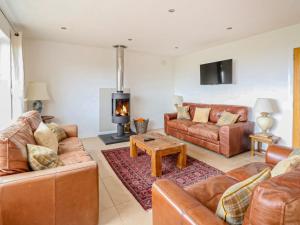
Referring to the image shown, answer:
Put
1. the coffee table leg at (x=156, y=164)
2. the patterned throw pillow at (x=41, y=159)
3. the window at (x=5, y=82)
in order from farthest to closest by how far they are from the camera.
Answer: the window at (x=5, y=82), the coffee table leg at (x=156, y=164), the patterned throw pillow at (x=41, y=159)

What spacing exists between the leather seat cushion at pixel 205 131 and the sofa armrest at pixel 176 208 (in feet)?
8.36

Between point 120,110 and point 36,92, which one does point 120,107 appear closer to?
point 120,110

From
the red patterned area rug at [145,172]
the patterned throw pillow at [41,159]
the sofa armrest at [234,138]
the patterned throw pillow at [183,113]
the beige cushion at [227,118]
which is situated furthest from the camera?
Answer: the patterned throw pillow at [183,113]

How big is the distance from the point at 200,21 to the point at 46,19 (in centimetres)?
258

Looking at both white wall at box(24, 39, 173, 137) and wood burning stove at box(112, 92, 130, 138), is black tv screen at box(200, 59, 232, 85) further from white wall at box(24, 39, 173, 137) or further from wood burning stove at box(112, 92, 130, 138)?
wood burning stove at box(112, 92, 130, 138)

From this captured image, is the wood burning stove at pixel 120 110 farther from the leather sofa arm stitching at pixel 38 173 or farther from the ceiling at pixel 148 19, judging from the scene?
the leather sofa arm stitching at pixel 38 173

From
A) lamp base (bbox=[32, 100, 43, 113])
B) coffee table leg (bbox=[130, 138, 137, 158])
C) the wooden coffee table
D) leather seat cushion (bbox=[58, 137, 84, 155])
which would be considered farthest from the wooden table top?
lamp base (bbox=[32, 100, 43, 113])

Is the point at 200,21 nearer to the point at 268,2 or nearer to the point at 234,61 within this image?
the point at 268,2

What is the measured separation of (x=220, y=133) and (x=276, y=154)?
151cm

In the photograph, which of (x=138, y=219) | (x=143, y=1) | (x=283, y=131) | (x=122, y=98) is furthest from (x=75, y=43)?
(x=283, y=131)

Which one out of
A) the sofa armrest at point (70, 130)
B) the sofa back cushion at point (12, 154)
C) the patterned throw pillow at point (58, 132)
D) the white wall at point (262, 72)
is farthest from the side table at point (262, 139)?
the sofa back cushion at point (12, 154)

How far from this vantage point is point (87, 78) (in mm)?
4824

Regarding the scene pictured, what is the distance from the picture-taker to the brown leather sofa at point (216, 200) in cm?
63

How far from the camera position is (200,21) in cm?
310
